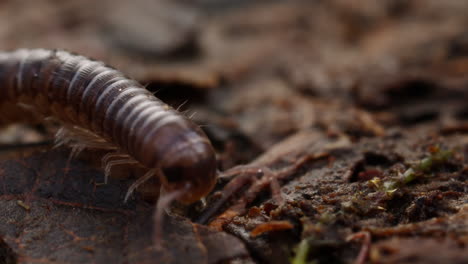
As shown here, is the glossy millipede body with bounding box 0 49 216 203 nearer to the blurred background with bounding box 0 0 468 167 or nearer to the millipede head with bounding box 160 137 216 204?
the millipede head with bounding box 160 137 216 204

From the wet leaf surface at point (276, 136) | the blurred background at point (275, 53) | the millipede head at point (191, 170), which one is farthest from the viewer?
the blurred background at point (275, 53)

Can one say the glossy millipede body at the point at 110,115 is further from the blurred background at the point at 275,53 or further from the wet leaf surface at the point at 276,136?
the blurred background at the point at 275,53

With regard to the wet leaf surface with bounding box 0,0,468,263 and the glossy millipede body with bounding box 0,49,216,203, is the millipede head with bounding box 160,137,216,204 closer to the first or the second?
the glossy millipede body with bounding box 0,49,216,203

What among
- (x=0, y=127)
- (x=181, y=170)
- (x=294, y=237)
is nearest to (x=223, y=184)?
(x=181, y=170)

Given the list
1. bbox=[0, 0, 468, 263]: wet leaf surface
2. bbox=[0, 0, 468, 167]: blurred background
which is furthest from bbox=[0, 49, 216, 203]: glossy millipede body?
bbox=[0, 0, 468, 167]: blurred background

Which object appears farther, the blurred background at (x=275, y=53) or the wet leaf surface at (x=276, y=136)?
the blurred background at (x=275, y=53)

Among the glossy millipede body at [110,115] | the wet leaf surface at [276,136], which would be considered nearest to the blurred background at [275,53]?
the wet leaf surface at [276,136]

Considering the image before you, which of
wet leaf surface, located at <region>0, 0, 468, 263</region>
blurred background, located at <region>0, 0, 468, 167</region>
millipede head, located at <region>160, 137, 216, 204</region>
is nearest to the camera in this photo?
wet leaf surface, located at <region>0, 0, 468, 263</region>

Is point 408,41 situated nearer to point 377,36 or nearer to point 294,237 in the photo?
point 377,36

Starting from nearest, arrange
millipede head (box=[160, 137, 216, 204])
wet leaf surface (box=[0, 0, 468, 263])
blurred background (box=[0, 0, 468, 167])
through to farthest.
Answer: wet leaf surface (box=[0, 0, 468, 263]) < millipede head (box=[160, 137, 216, 204]) < blurred background (box=[0, 0, 468, 167])

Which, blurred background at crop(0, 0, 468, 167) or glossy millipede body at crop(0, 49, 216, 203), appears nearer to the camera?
glossy millipede body at crop(0, 49, 216, 203)
